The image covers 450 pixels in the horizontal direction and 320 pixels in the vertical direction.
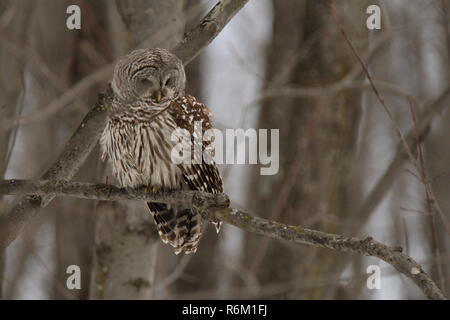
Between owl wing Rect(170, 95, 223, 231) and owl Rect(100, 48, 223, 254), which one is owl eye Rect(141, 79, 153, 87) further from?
owl wing Rect(170, 95, 223, 231)

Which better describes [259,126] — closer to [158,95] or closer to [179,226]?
[179,226]

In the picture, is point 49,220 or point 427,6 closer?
A: point 427,6

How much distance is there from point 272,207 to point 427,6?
9.62ft

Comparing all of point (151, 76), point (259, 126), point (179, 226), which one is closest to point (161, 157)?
point (179, 226)

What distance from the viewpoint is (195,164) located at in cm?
482

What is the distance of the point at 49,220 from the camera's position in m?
9.12

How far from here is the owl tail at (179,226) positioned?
4.81 metres

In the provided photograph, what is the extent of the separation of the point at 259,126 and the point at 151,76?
5.38 metres

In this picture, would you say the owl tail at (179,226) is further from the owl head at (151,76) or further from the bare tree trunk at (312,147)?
the bare tree trunk at (312,147)

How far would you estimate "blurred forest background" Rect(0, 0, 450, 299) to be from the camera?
6.44 m

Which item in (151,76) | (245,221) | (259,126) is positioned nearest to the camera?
(245,221)

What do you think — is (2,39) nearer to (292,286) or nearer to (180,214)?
(180,214)

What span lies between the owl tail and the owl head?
898 mm
